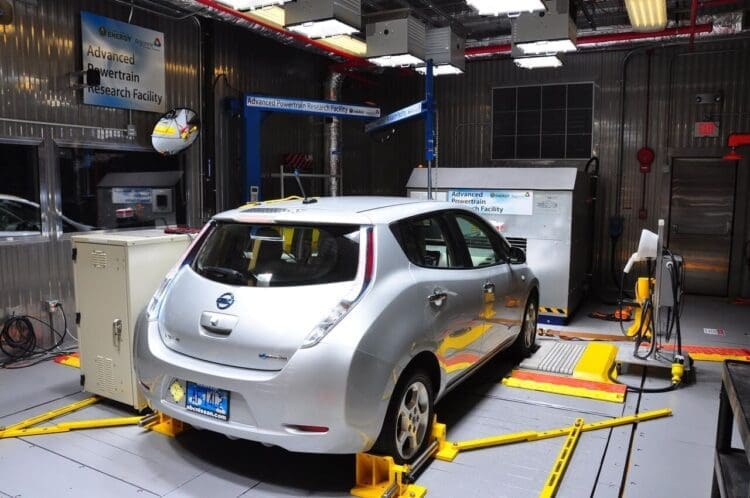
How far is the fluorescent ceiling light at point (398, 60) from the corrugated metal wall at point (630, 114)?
3.03 meters

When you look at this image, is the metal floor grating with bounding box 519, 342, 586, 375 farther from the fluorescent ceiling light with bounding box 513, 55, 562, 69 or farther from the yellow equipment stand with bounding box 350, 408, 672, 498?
the fluorescent ceiling light with bounding box 513, 55, 562, 69

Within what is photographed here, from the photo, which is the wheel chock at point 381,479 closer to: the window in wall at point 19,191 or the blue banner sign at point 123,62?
the window in wall at point 19,191

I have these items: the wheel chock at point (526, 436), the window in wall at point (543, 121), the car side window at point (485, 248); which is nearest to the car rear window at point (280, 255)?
the wheel chock at point (526, 436)

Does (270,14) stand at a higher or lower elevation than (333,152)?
higher

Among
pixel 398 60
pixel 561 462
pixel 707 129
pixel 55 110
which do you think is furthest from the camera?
pixel 707 129

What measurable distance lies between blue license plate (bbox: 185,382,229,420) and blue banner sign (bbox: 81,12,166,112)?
14.5ft

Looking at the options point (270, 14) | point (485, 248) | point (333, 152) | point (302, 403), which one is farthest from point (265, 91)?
point (302, 403)

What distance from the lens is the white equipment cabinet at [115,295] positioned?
157 inches

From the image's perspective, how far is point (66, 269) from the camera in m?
6.21

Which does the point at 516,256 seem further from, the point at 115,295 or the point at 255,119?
the point at 255,119

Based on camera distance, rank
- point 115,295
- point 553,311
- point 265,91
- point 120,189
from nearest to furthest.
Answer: point 115,295 < point 120,189 < point 553,311 < point 265,91

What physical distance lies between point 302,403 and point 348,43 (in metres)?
6.82

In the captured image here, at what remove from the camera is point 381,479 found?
312cm

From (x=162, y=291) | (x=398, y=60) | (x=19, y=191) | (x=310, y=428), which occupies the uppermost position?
(x=398, y=60)
